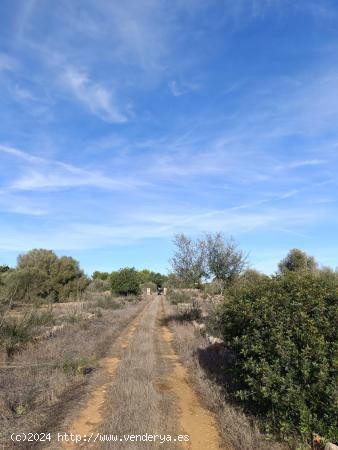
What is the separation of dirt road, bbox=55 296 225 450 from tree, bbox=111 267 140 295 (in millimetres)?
44868

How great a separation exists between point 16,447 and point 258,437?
12.5 feet

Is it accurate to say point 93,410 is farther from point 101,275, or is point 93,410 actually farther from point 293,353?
point 101,275

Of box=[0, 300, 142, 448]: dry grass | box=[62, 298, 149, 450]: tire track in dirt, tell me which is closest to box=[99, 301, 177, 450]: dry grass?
box=[62, 298, 149, 450]: tire track in dirt

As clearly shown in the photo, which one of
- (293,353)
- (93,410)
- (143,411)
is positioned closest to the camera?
(293,353)

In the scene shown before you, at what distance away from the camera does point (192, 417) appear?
7.40m

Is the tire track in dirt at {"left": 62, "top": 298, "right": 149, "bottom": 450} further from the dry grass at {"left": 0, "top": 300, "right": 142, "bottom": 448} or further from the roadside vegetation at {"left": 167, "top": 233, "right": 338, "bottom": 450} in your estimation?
the roadside vegetation at {"left": 167, "top": 233, "right": 338, "bottom": 450}

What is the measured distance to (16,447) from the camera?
5984 millimetres

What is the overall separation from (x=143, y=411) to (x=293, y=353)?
3227mm

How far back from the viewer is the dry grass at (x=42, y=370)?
7.46 metres

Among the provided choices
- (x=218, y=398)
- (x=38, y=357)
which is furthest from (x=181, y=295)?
(x=218, y=398)

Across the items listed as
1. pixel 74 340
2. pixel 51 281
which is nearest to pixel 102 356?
pixel 74 340

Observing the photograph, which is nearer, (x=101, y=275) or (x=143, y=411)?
(x=143, y=411)

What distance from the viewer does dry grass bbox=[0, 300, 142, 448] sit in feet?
24.5

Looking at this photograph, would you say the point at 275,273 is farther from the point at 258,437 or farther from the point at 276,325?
the point at 258,437
